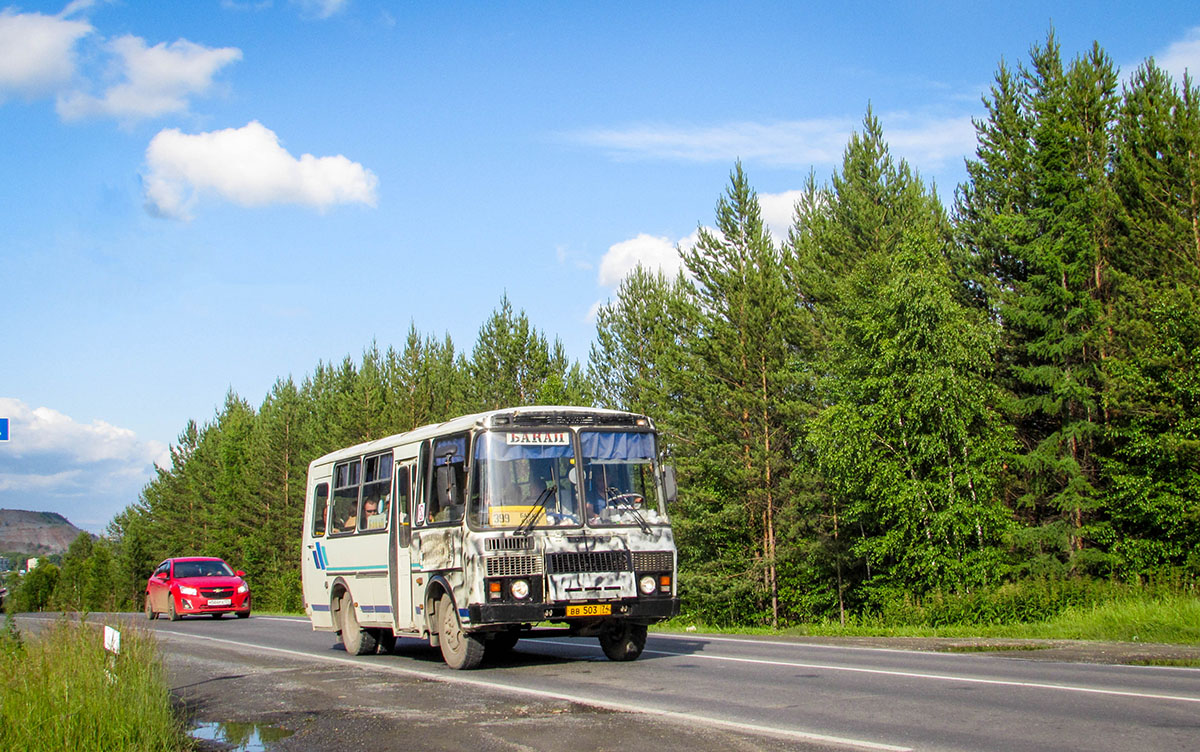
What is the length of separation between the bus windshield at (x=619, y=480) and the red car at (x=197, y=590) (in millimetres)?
20051

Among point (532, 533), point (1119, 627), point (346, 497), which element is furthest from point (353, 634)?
point (1119, 627)

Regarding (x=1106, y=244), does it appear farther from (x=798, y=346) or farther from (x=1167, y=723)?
(x=1167, y=723)

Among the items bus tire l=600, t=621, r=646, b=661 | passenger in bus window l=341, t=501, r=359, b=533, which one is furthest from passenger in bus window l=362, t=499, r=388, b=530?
bus tire l=600, t=621, r=646, b=661

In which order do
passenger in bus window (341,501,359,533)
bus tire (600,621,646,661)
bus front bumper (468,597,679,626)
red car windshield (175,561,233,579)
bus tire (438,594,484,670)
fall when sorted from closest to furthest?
bus front bumper (468,597,679,626) < bus tire (438,594,484,670) < bus tire (600,621,646,661) < passenger in bus window (341,501,359,533) < red car windshield (175,561,233,579)

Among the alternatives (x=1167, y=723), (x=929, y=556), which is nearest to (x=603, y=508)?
(x=1167, y=723)

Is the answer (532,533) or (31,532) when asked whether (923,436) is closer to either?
(532,533)

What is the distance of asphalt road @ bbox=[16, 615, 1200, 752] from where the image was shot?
716cm

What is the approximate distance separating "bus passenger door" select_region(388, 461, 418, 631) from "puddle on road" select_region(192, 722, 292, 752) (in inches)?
179

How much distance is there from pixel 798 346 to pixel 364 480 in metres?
29.7

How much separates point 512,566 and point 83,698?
507 centimetres

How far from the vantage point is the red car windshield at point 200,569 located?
29.7 m

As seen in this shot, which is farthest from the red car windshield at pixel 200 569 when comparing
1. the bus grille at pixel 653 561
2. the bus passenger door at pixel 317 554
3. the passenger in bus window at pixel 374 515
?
the bus grille at pixel 653 561

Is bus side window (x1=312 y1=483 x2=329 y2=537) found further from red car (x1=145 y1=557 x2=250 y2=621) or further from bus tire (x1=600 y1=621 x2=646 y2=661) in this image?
red car (x1=145 y1=557 x2=250 y2=621)

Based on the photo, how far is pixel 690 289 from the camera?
44.5 metres
